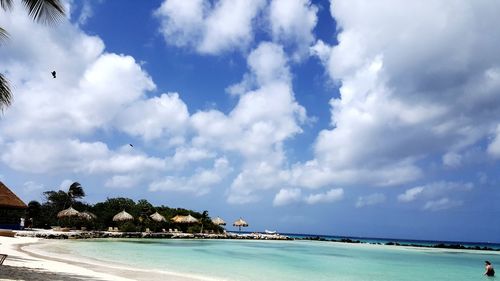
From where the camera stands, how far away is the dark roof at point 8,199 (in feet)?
87.8

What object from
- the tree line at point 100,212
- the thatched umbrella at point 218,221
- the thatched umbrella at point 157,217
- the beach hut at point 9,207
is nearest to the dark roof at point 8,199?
the beach hut at point 9,207

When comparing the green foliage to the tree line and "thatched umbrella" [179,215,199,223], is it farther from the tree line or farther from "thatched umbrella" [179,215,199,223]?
"thatched umbrella" [179,215,199,223]

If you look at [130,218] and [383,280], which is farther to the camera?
[130,218]

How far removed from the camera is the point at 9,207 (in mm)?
27109

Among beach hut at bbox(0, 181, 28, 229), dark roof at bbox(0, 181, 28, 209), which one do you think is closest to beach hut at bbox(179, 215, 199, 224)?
beach hut at bbox(0, 181, 28, 229)

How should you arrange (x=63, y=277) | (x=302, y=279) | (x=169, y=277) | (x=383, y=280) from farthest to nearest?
1. (x=383, y=280)
2. (x=302, y=279)
3. (x=169, y=277)
4. (x=63, y=277)

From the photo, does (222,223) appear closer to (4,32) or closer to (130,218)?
(130,218)

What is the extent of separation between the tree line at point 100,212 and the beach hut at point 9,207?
11.6 meters

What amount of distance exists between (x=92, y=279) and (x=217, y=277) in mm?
4670

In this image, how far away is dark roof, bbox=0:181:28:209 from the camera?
87.8 ft

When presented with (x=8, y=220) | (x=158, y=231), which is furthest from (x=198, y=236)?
(x=8, y=220)

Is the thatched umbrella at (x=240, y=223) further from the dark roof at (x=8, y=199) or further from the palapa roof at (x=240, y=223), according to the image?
the dark roof at (x=8, y=199)

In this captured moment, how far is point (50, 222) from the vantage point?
4334cm

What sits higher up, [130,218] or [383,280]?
[130,218]
